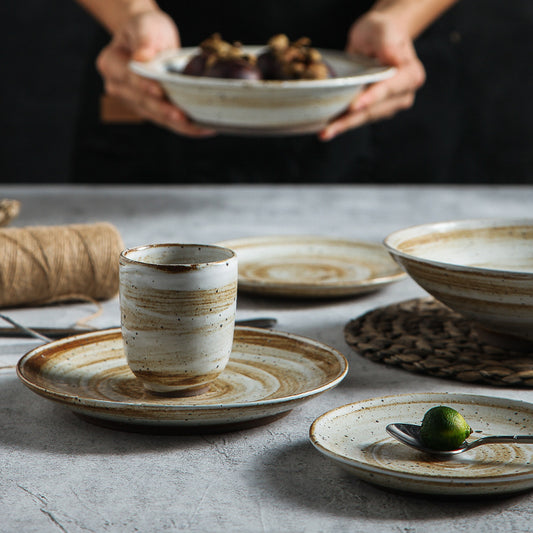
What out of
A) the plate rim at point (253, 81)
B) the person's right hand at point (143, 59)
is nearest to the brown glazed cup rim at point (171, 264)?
the plate rim at point (253, 81)

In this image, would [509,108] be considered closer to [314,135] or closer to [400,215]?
[314,135]

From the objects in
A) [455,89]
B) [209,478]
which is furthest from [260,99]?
[455,89]

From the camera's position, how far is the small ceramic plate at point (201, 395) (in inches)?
22.8

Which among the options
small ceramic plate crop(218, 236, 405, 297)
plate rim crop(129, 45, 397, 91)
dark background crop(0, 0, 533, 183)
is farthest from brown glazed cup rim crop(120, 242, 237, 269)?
dark background crop(0, 0, 533, 183)

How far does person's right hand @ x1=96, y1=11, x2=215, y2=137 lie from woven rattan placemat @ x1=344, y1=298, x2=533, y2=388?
66cm

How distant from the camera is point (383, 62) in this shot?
1.56 metres

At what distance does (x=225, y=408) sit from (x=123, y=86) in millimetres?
1164

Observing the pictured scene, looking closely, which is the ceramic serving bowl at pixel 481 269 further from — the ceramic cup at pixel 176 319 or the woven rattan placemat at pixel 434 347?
the ceramic cup at pixel 176 319

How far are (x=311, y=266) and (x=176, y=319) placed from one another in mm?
487

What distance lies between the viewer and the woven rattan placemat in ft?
2.39

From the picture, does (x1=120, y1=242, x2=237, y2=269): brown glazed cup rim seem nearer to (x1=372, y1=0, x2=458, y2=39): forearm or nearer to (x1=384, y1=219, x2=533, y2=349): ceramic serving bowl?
(x1=384, y1=219, x2=533, y2=349): ceramic serving bowl

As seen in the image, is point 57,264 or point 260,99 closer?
point 57,264

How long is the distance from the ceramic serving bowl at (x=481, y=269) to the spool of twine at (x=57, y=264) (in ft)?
1.10

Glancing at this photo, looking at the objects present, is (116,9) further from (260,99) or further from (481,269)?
(481,269)
